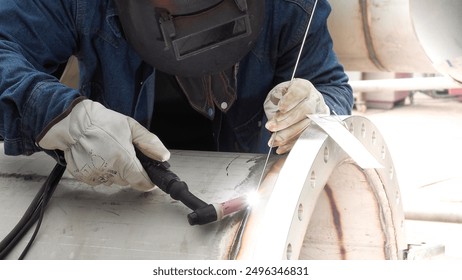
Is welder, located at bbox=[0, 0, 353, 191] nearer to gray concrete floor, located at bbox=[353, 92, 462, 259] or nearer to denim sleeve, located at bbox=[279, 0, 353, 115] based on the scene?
denim sleeve, located at bbox=[279, 0, 353, 115]

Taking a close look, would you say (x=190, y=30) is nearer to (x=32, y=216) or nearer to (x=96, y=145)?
(x=96, y=145)

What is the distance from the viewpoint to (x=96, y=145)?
108cm

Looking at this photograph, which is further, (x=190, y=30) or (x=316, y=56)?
(x=316, y=56)

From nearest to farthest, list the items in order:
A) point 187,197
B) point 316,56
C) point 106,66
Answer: point 187,197
point 106,66
point 316,56

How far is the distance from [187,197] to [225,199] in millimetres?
69

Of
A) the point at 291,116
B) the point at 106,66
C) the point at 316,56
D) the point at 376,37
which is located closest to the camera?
the point at 291,116

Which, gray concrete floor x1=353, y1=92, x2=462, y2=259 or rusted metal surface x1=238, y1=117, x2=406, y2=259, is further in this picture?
gray concrete floor x1=353, y1=92, x2=462, y2=259

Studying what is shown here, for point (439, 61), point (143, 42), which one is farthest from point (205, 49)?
point (439, 61)

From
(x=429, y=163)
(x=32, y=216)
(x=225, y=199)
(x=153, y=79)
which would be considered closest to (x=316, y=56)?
(x=153, y=79)

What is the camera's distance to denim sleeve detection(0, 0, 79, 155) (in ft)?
3.75

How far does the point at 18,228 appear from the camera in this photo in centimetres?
104

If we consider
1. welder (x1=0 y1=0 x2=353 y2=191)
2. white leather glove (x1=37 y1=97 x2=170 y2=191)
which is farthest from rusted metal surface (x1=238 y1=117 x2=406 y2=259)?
white leather glove (x1=37 y1=97 x2=170 y2=191)

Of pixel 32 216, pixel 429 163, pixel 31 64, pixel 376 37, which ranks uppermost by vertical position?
pixel 31 64

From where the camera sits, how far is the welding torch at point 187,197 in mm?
994
